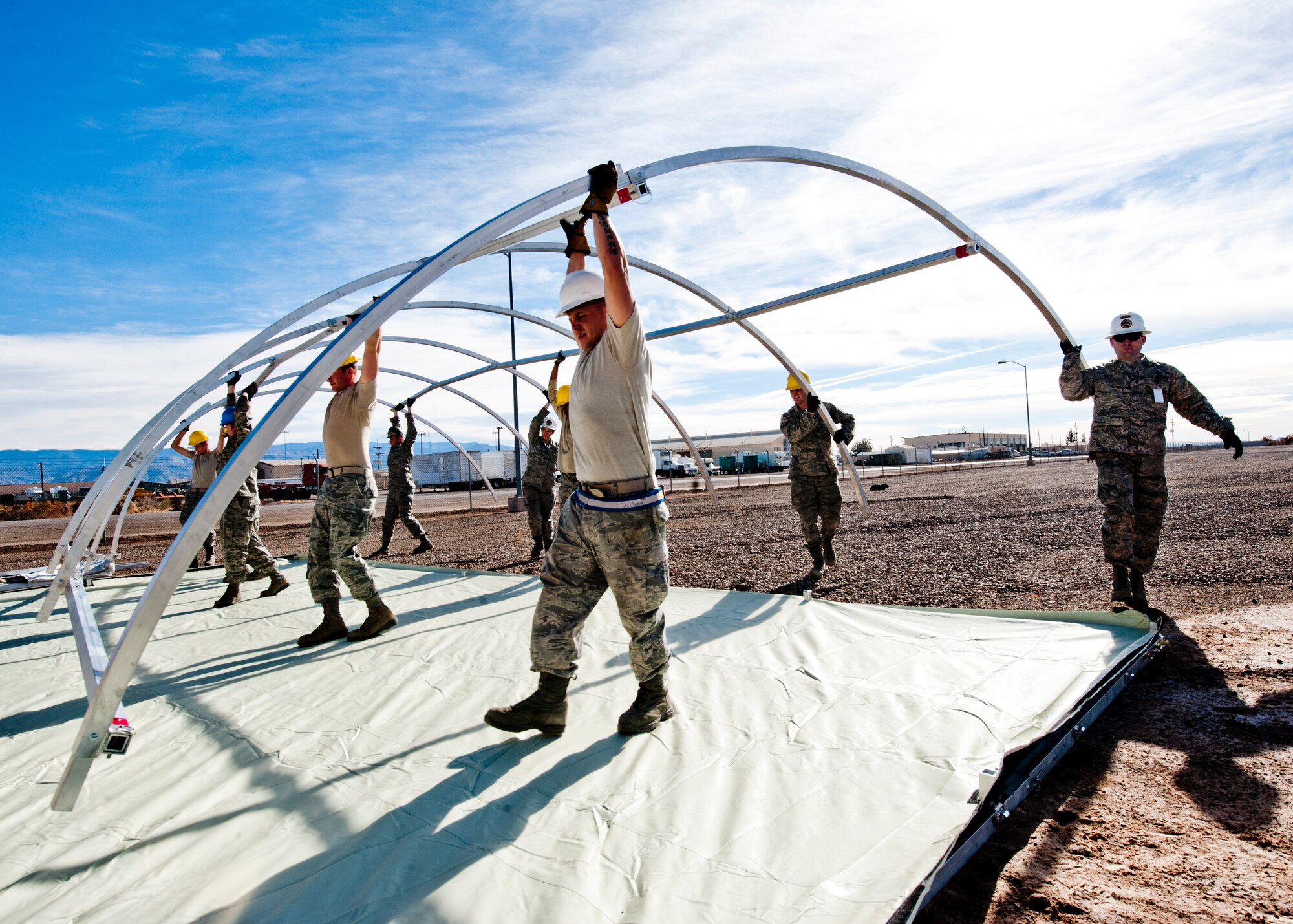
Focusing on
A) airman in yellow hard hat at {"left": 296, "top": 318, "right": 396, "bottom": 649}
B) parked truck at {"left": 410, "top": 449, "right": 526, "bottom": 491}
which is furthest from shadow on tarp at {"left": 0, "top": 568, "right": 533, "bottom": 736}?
parked truck at {"left": 410, "top": 449, "right": 526, "bottom": 491}

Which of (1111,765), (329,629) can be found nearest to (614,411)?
(1111,765)

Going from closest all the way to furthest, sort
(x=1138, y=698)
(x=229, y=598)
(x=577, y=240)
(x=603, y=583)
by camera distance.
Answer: (x=603, y=583) → (x=577, y=240) → (x=1138, y=698) → (x=229, y=598)

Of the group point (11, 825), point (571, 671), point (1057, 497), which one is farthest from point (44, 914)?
point (1057, 497)

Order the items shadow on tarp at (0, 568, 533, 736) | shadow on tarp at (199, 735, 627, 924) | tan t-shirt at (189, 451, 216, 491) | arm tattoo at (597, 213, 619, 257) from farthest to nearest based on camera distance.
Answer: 1. tan t-shirt at (189, 451, 216, 491)
2. shadow on tarp at (0, 568, 533, 736)
3. arm tattoo at (597, 213, 619, 257)
4. shadow on tarp at (199, 735, 627, 924)

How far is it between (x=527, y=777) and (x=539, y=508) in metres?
6.61

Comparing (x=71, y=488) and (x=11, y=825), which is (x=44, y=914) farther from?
(x=71, y=488)

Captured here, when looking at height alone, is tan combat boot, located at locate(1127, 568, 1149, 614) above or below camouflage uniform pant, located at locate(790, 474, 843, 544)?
below

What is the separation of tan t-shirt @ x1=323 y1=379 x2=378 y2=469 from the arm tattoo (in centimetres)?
276

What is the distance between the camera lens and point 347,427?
16.0ft

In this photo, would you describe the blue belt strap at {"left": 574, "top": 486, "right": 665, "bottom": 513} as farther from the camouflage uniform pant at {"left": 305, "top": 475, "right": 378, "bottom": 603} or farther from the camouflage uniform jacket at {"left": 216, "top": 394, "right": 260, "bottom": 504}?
the camouflage uniform jacket at {"left": 216, "top": 394, "right": 260, "bottom": 504}

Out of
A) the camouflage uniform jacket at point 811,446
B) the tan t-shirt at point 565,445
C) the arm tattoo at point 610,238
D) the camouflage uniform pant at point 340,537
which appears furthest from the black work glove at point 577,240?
the camouflage uniform jacket at point 811,446

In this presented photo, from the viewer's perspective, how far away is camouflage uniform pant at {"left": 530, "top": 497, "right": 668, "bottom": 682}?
9.28ft

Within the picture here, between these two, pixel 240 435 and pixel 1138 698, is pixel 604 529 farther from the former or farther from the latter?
pixel 240 435

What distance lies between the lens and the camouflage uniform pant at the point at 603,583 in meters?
2.83
